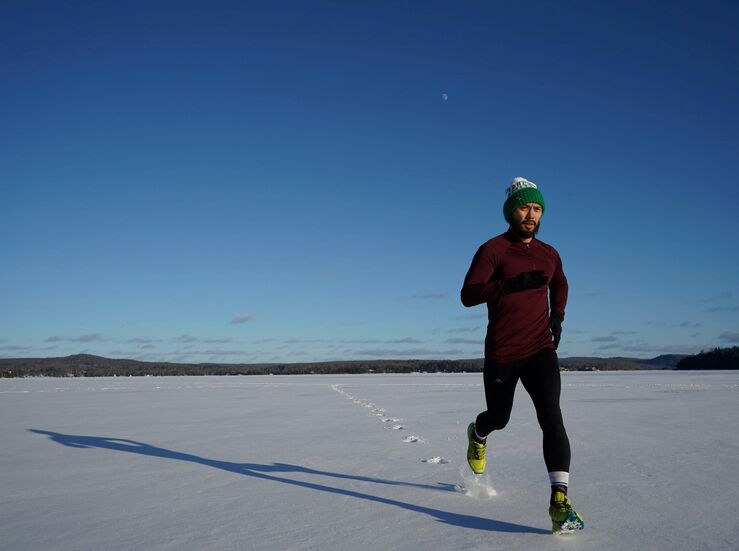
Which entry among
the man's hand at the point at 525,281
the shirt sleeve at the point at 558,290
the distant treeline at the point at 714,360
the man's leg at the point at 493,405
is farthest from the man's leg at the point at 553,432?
the distant treeline at the point at 714,360

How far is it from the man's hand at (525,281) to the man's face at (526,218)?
36 centimetres

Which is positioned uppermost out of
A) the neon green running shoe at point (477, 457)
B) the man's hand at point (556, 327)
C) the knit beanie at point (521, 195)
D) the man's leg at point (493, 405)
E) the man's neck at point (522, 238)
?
the knit beanie at point (521, 195)

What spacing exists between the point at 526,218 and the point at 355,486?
77.4 inches

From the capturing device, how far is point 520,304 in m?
3.42

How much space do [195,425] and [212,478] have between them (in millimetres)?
3616

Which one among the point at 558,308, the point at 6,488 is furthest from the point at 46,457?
the point at 558,308

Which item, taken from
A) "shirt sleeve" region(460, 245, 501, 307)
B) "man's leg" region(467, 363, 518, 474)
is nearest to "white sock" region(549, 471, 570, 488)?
"man's leg" region(467, 363, 518, 474)

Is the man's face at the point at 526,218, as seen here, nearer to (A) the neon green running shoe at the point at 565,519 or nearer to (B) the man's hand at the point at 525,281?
(B) the man's hand at the point at 525,281

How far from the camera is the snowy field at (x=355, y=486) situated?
8.83 feet

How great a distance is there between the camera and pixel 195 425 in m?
7.52

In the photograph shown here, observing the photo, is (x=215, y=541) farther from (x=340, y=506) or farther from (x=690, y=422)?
(x=690, y=422)

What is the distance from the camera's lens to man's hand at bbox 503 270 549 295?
323 cm

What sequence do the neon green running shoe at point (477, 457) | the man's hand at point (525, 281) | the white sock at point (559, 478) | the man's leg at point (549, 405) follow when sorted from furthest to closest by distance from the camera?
the neon green running shoe at point (477, 457) < the man's hand at point (525, 281) < the man's leg at point (549, 405) < the white sock at point (559, 478)

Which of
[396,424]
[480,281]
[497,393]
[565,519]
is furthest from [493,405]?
[396,424]
